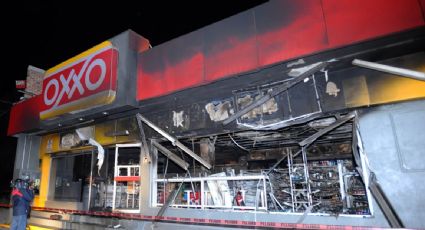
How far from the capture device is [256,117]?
21.2 feet

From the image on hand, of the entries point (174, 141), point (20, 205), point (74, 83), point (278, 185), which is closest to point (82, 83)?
point (74, 83)

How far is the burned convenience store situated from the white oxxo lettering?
0.19 feet

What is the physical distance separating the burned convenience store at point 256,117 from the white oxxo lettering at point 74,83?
57 millimetres

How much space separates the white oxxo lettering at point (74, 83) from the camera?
8516 mm

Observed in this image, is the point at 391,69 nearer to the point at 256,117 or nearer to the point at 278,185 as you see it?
the point at 256,117

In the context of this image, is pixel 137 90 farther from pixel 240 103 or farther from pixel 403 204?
pixel 403 204

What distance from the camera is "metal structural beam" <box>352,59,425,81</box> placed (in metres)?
4.52

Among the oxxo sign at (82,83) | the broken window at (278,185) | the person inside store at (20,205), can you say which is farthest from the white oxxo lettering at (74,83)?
the person inside store at (20,205)

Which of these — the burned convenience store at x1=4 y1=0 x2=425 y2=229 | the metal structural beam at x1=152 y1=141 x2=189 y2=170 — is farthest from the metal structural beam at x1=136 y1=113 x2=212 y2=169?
the metal structural beam at x1=152 y1=141 x2=189 y2=170

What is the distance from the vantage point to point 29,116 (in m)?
11.5

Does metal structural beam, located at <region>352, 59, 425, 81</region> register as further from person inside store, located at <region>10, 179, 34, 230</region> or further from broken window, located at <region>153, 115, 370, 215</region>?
person inside store, located at <region>10, 179, 34, 230</region>

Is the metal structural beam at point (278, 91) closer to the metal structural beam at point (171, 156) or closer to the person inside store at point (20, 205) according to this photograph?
the metal structural beam at point (171, 156)

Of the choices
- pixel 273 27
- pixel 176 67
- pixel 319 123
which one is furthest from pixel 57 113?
pixel 319 123

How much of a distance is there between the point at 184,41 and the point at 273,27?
8.51 feet
